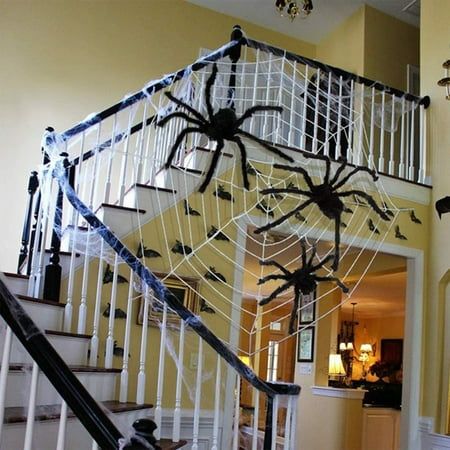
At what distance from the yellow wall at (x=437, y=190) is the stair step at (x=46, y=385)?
282cm

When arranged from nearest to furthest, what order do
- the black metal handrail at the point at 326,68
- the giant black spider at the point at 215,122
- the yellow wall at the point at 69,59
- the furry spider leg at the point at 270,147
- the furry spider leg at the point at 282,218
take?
the giant black spider at the point at 215,122
the furry spider leg at the point at 270,147
the furry spider leg at the point at 282,218
the black metal handrail at the point at 326,68
the yellow wall at the point at 69,59

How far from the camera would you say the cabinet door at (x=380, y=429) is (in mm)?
7258

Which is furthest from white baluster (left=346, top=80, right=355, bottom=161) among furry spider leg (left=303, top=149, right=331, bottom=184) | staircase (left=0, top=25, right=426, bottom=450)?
furry spider leg (left=303, top=149, right=331, bottom=184)

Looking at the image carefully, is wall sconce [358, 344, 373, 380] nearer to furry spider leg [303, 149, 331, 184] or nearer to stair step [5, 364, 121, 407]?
furry spider leg [303, 149, 331, 184]

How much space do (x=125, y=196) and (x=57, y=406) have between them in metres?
2.12

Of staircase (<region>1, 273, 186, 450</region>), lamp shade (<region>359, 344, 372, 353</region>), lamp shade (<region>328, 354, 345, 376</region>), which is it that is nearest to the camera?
staircase (<region>1, 273, 186, 450</region>)

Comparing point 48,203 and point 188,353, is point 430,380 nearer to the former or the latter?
point 188,353

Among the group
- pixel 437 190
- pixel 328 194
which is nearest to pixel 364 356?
pixel 437 190

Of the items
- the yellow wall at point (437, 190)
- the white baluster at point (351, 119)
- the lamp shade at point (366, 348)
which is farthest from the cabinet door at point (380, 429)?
the white baluster at point (351, 119)

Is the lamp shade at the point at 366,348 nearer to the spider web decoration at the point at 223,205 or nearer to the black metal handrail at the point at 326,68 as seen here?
the spider web decoration at the point at 223,205

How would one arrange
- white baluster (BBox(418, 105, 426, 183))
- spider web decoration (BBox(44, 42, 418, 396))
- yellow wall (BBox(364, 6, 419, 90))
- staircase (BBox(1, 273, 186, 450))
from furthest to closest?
1. yellow wall (BBox(364, 6, 419, 90))
2. white baluster (BBox(418, 105, 426, 183))
3. spider web decoration (BBox(44, 42, 418, 396))
4. staircase (BBox(1, 273, 186, 450))

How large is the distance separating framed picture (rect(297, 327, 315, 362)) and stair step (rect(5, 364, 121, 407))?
4600 mm

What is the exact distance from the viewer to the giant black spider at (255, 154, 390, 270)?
13.9 feet

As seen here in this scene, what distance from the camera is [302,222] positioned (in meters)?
4.43
